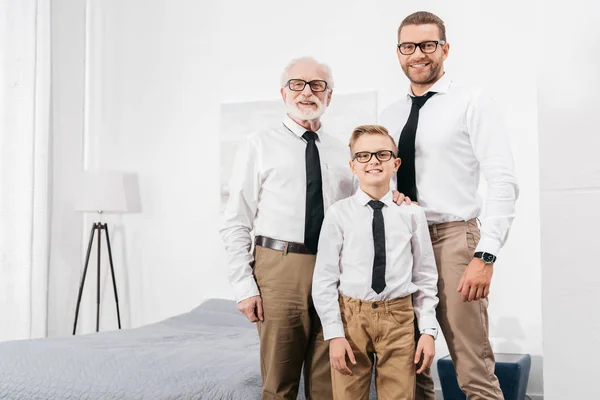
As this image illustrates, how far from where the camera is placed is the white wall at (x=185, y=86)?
4.30 m

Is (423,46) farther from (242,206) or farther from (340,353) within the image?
(340,353)

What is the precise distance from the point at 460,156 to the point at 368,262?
1.32 feet

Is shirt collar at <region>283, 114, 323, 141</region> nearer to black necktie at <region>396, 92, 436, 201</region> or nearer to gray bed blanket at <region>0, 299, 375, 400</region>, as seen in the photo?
black necktie at <region>396, 92, 436, 201</region>

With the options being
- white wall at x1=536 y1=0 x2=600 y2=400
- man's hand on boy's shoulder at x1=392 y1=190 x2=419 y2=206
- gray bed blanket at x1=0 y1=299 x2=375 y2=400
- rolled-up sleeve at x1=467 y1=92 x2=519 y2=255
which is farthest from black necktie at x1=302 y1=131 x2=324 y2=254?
Answer: white wall at x1=536 y1=0 x2=600 y2=400

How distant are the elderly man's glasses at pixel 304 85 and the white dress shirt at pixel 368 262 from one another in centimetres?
37

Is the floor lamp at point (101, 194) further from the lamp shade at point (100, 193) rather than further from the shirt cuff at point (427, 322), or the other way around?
the shirt cuff at point (427, 322)

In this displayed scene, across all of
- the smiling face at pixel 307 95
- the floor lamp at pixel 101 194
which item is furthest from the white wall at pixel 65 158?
the smiling face at pixel 307 95

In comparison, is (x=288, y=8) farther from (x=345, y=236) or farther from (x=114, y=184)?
(x=345, y=236)

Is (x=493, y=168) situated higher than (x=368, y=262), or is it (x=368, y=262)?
(x=493, y=168)

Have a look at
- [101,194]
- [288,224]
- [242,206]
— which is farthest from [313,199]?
[101,194]

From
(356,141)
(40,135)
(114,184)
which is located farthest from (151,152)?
(356,141)

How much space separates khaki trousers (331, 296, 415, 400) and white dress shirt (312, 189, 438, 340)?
0.03m

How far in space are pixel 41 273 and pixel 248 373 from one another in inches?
99.7

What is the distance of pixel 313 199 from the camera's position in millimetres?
2127
